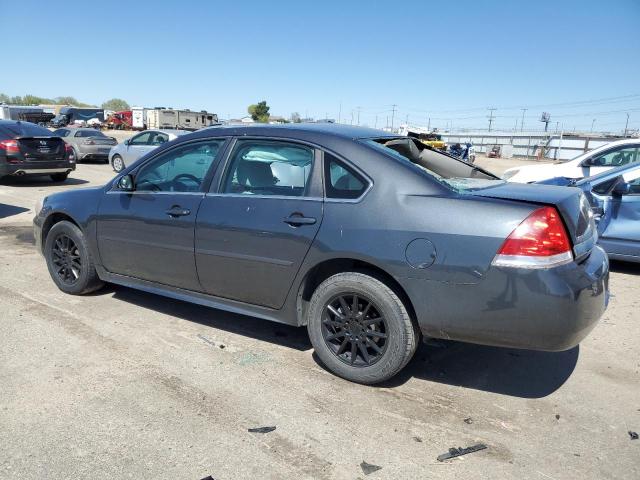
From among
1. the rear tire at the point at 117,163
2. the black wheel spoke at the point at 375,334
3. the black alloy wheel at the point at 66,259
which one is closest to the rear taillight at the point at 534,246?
the black wheel spoke at the point at 375,334

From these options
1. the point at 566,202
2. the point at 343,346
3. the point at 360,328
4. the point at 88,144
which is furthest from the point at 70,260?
the point at 88,144

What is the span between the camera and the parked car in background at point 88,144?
64.0 feet

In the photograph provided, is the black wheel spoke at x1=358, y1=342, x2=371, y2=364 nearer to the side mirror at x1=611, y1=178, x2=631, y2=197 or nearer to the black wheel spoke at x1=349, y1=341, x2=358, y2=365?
the black wheel spoke at x1=349, y1=341, x2=358, y2=365

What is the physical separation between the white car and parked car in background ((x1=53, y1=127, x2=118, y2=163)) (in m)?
16.0

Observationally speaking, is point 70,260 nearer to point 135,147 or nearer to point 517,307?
point 517,307

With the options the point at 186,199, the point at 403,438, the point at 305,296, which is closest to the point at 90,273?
the point at 186,199

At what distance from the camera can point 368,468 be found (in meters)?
2.57

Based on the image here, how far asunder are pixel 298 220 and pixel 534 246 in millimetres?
1453

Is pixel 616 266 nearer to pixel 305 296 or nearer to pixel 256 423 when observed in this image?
pixel 305 296

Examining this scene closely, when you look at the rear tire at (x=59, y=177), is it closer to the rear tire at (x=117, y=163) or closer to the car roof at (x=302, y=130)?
the rear tire at (x=117, y=163)

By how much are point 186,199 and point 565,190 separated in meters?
2.71

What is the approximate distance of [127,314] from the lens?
4543 mm

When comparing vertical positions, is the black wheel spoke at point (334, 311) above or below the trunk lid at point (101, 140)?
below

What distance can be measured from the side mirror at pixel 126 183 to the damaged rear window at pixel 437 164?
81.3 inches
